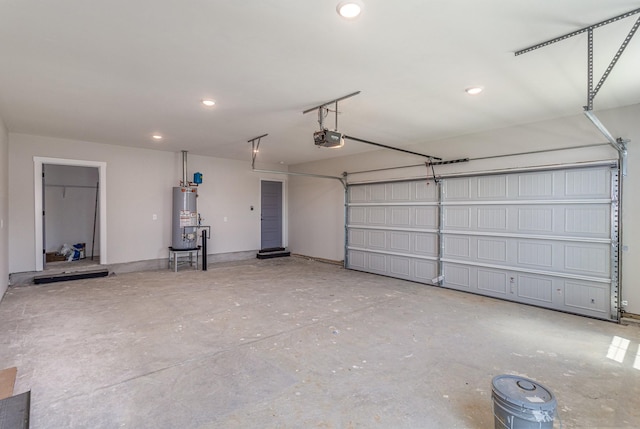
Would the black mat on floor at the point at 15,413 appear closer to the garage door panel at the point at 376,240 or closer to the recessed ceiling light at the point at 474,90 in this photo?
the recessed ceiling light at the point at 474,90

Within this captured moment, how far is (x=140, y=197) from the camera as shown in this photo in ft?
22.3

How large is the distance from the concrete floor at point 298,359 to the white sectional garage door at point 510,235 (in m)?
0.39

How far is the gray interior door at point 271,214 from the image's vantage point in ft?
29.3

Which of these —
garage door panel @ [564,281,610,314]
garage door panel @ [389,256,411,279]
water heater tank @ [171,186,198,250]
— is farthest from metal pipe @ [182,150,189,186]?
garage door panel @ [564,281,610,314]

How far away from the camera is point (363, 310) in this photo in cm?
427

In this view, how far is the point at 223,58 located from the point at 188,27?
481mm

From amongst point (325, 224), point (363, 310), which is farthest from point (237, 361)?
point (325, 224)

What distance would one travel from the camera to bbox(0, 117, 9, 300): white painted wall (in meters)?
4.61

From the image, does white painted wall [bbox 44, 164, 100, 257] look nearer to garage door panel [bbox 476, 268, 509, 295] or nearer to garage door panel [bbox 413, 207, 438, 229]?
garage door panel [bbox 413, 207, 438, 229]

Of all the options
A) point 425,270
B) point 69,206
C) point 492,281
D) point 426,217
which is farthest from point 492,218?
point 69,206

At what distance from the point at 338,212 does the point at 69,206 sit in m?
6.61

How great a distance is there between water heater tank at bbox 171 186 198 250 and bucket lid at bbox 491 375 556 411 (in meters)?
6.39

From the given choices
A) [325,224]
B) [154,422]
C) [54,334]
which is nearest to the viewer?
[154,422]

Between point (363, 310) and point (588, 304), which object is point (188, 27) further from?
point (588, 304)
